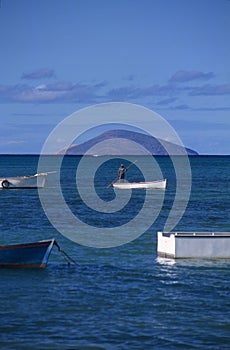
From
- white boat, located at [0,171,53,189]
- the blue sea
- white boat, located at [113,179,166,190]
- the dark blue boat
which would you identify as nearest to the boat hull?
white boat, located at [0,171,53,189]

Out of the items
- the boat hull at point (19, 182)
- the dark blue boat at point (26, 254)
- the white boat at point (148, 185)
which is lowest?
the dark blue boat at point (26, 254)

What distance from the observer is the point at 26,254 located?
112 ft

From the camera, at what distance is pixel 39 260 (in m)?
34.5

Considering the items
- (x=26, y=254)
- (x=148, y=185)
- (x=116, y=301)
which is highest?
(x=148, y=185)

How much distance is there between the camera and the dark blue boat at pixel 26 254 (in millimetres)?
33938

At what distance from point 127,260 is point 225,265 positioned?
16.5ft

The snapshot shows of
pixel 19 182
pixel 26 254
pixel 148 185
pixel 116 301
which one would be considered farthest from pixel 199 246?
pixel 19 182

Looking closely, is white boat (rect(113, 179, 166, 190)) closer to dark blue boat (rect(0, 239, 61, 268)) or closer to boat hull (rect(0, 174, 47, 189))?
boat hull (rect(0, 174, 47, 189))

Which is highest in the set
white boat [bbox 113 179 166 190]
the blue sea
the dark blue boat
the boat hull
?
the boat hull

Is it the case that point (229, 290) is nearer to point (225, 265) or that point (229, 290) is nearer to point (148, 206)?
point (225, 265)

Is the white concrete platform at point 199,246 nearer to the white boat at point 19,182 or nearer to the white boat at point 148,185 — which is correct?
the white boat at point 148,185

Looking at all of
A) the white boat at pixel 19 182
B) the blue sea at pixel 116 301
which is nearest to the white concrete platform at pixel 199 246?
the blue sea at pixel 116 301

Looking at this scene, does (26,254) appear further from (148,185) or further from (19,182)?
(19,182)

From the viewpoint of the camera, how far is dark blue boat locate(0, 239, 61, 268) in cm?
3394
